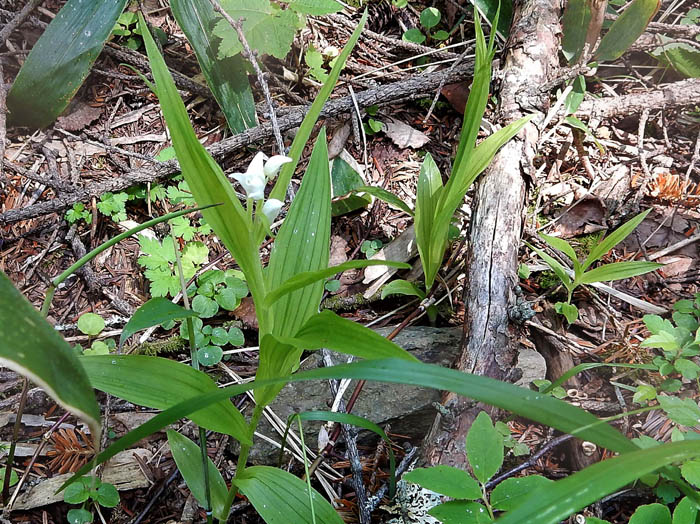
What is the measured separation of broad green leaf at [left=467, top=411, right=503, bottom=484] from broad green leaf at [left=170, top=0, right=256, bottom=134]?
167 cm

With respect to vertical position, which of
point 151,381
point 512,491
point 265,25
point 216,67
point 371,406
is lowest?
point 371,406

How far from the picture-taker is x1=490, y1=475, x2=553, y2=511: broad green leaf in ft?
3.17

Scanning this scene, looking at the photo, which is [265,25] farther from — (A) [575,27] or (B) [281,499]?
(B) [281,499]

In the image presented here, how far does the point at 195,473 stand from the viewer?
1.22 metres

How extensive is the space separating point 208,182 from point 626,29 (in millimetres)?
2131

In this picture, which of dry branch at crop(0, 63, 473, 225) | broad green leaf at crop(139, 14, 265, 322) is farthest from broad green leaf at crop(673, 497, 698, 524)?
dry branch at crop(0, 63, 473, 225)

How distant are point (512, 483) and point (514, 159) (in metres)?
1.27

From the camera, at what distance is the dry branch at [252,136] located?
6.49 ft

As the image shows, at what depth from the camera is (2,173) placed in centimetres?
213

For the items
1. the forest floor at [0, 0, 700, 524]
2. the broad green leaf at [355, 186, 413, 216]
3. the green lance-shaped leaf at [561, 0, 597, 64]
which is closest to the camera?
the forest floor at [0, 0, 700, 524]

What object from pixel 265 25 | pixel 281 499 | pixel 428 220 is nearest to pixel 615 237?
pixel 428 220

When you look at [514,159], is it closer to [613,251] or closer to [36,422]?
[613,251]

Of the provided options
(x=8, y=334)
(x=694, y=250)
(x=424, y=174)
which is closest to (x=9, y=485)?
(x=8, y=334)

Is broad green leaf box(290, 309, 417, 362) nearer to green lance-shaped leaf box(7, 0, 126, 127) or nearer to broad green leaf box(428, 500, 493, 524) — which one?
broad green leaf box(428, 500, 493, 524)
